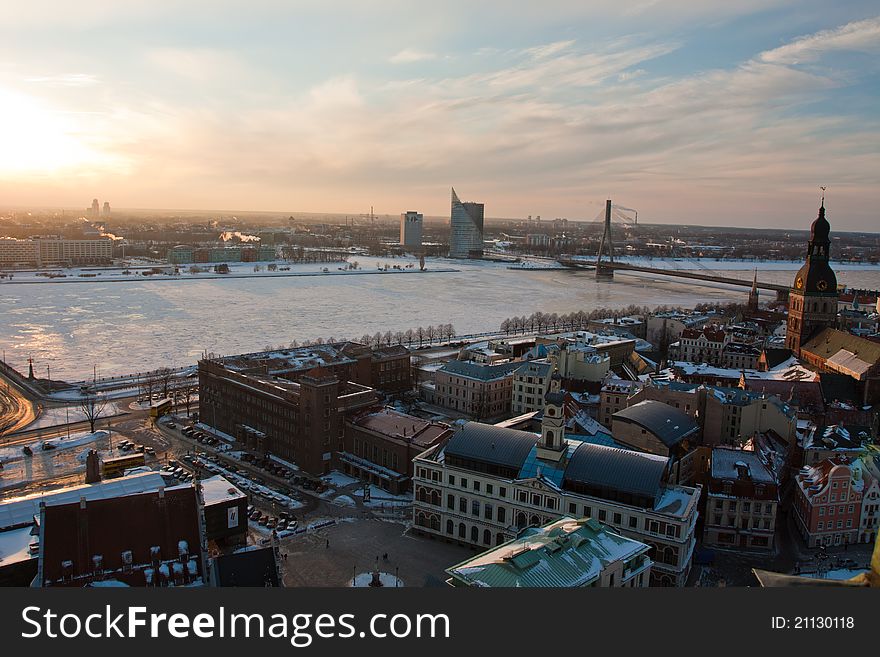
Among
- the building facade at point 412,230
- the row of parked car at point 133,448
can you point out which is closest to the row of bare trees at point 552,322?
the row of parked car at point 133,448

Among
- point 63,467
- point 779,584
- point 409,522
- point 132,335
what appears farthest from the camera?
point 132,335

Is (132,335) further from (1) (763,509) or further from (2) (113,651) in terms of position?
(2) (113,651)

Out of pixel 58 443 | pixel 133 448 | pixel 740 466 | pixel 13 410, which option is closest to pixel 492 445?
pixel 740 466

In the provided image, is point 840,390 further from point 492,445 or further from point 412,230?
point 412,230

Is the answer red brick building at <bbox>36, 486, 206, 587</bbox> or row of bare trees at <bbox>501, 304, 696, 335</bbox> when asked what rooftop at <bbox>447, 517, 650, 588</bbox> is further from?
row of bare trees at <bbox>501, 304, 696, 335</bbox>

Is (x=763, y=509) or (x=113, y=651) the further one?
(x=763, y=509)

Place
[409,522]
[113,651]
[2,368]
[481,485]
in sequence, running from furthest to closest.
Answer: [2,368]
[409,522]
[481,485]
[113,651]

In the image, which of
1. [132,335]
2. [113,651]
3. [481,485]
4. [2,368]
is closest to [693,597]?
[113,651]

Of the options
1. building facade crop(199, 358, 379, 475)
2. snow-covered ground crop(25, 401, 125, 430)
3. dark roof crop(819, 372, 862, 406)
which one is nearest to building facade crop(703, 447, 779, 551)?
building facade crop(199, 358, 379, 475)
